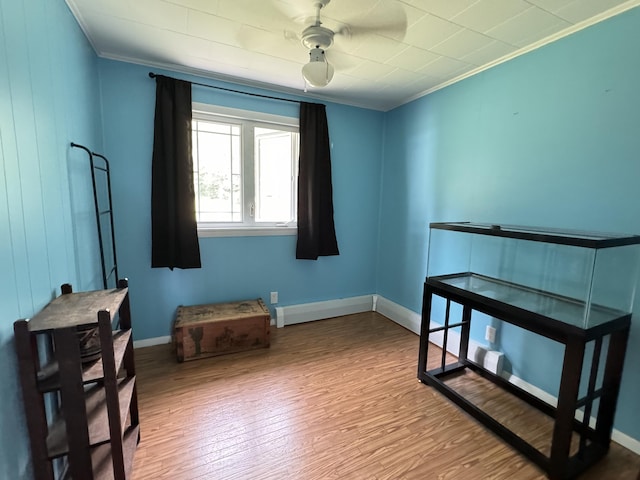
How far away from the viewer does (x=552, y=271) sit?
1868 millimetres

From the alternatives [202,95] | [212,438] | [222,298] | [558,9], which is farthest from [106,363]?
[558,9]

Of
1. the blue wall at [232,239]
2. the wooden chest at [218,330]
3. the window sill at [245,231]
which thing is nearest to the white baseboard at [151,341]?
the blue wall at [232,239]

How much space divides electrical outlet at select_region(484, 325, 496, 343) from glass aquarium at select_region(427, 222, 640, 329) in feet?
1.30

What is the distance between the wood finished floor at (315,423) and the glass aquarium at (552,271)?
0.76 m

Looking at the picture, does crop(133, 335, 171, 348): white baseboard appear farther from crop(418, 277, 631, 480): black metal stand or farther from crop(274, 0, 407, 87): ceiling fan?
crop(274, 0, 407, 87): ceiling fan

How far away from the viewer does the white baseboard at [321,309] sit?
10.1 feet

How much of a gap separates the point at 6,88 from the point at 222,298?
6.93 ft

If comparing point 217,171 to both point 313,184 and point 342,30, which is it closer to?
point 313,184

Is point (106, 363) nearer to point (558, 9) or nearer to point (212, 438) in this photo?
point (212, 438)

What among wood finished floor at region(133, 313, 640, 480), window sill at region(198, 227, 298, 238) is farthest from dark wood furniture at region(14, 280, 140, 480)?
window sill at region(198, 227, 298, 238)

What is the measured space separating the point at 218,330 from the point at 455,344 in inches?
80.7

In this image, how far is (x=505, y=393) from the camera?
2053 millimetres

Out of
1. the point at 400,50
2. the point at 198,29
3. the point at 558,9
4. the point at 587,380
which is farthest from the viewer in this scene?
the point at 400,50

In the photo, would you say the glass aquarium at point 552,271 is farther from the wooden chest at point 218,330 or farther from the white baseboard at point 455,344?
the wooden chest at point 218,330
